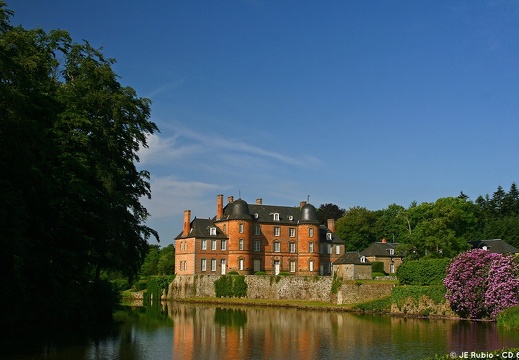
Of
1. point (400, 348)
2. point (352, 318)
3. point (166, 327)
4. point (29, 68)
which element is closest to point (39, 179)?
point (29, 68)

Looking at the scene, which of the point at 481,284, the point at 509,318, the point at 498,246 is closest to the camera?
the point at 509,318

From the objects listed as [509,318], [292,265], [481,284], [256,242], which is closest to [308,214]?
[292,265]

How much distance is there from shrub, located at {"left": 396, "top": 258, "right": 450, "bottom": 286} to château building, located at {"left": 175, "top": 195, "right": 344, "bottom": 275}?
18.1 meters

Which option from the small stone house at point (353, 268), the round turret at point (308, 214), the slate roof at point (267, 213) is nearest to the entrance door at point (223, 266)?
the slate roof at point (267, 213)

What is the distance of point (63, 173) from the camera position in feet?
73.4

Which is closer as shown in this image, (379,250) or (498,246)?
(498,246)

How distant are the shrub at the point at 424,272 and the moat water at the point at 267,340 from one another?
513 cm

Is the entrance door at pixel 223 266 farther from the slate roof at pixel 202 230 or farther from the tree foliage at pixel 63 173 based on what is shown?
the tree foliage at pixel 63 173

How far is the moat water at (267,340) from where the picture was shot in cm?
1792

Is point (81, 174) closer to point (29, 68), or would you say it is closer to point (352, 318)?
point (29, 68)

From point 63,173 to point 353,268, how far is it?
2575 centimetres

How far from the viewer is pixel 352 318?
33000mm

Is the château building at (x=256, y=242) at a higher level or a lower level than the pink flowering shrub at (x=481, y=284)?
higher

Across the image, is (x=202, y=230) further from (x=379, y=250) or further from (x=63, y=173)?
(x=63, y=173)
